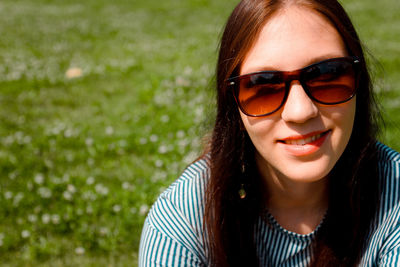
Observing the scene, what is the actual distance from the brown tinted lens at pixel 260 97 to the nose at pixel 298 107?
4cm

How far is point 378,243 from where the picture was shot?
2160 millimetres

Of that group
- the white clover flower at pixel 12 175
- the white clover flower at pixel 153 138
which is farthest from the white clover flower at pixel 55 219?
the white clover flower at pixel 153 138

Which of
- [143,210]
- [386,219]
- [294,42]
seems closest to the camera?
[294,42]

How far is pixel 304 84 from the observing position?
1.81 metres

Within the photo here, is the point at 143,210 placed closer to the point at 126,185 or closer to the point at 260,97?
the point at 126,185

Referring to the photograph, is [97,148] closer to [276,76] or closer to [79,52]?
[276,76]

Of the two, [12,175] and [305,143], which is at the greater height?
[305,143]

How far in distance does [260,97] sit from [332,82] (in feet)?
1.04

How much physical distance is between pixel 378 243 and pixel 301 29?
116 centimetres

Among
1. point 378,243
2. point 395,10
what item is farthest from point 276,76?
point 395,10

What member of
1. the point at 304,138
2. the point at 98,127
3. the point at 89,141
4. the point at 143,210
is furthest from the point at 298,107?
the point at 98,127

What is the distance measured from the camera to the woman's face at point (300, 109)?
70.4 inches

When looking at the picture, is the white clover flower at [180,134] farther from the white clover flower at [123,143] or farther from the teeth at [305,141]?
the teeth at [305,141]

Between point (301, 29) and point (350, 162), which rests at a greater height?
point (301, 29)
